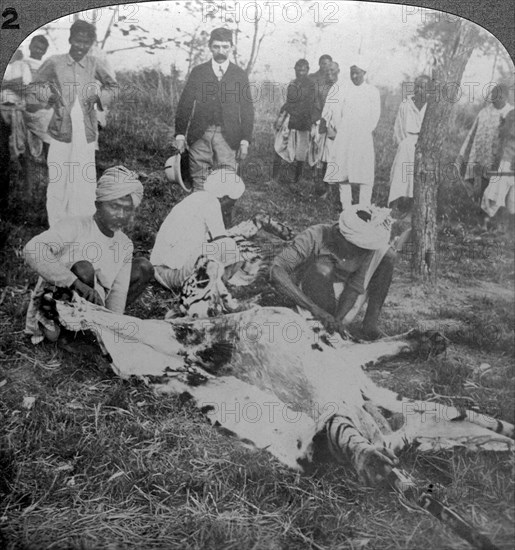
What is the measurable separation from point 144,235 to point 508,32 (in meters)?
1.63

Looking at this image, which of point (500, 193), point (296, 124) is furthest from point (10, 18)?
point (500, 193)

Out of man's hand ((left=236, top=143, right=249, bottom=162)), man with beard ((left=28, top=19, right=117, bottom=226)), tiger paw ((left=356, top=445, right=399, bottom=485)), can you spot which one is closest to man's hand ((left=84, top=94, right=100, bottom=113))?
man with beard ((left=28, top=19, right=117, bottom=226))

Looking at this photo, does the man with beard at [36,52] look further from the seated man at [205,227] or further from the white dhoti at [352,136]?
the white dhoti at [352,136]

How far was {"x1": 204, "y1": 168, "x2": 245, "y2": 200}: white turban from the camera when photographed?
2.29 m

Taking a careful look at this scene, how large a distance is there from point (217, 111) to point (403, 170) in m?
0.74

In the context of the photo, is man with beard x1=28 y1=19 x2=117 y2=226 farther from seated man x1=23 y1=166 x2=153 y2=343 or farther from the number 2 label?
the number 2 label

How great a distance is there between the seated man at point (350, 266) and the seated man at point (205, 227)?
204 millimetres

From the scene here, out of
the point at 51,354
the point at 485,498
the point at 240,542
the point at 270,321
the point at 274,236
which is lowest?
the point at 240,542

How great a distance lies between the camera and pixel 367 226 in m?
2.29

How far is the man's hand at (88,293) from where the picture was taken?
2.35 meters

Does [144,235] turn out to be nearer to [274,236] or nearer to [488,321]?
[274,236]

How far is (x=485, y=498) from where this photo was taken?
220cm

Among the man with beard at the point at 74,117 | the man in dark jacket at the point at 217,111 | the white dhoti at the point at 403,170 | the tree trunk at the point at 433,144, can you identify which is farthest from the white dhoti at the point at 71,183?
the tree trunk at the point at 433,144

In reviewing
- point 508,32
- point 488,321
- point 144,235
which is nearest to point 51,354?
point 144,235
